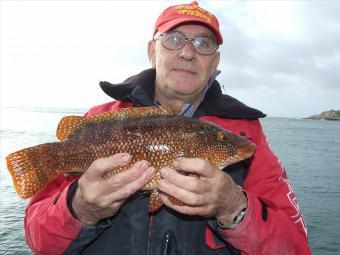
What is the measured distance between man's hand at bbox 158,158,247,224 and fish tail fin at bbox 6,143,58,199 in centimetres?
134

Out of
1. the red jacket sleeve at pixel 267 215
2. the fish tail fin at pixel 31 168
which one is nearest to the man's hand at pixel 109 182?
the fish tail fin at pixel 31 168

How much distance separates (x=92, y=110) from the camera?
4.99m

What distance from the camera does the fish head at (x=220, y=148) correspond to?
405cm

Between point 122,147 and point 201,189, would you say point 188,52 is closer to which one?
point 122,147

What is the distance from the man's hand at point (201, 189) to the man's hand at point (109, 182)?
21 centimetres

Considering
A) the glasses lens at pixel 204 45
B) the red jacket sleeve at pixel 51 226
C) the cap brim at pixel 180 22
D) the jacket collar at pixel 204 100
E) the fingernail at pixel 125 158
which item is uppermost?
the cap brim at pixel 180 22

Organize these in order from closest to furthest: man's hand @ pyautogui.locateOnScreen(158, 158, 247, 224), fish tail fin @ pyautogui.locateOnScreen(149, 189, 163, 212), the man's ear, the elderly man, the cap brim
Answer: man's hand @ pyautogui.locateOnScreen(158, 158, 247, 224) < the elderly man < fish tail fin @ pyautogui.locateOnScreen(149, 189, 163, 212) < the cap brim < the man's ear

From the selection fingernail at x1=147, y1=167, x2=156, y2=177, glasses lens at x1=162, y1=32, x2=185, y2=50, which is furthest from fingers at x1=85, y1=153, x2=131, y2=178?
glasses lens at x1=162, y1=32, x2=185, y2=50

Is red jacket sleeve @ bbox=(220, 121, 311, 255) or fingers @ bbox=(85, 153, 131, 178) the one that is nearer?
fingers @ bbox=(85, 153, 131, 178)

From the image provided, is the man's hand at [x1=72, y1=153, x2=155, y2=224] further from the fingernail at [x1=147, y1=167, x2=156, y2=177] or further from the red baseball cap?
the red baseball cap

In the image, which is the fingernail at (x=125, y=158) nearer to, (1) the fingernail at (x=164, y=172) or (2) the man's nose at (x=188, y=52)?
(1) the fingernail at (x=164, y=172)

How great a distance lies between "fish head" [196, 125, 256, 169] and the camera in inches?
159

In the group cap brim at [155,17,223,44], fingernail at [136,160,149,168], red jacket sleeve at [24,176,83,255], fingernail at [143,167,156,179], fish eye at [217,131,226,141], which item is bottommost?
red jacket sleeve at [24,176,83,255]

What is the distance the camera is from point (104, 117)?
3941 millimetres
